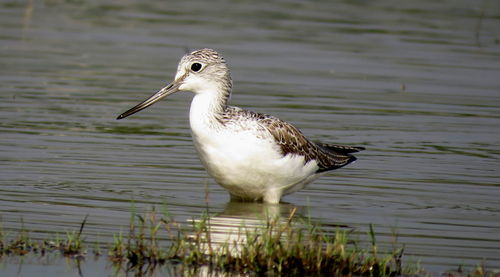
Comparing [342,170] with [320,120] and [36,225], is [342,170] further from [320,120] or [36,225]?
[36,225]

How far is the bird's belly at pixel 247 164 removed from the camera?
33.6ft

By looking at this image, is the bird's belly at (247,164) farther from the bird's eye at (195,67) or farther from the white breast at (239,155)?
the bird's eye at (195,67)

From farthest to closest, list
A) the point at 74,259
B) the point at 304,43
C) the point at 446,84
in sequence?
1. the point at 304,43
2. the point at 446,84
3. the point at 74,259

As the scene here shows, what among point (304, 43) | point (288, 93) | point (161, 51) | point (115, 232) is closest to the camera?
point (115, 232)

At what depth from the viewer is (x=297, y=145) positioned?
35.9 feet

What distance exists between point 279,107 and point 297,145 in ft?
13.4

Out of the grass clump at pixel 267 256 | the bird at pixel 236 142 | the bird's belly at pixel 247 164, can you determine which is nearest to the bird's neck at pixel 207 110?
the bird at pixel 236 142

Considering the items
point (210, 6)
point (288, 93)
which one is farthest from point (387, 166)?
point (210, 6)

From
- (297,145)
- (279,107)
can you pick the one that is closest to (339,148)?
(297,145)

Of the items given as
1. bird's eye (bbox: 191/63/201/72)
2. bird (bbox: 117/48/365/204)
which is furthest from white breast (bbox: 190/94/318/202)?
bird's eye (bbox: 191/63/201/72)

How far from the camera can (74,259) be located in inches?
320

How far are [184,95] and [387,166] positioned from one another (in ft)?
15.8

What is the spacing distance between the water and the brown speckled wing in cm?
27

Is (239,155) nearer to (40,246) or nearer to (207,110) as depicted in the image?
(207,110)
